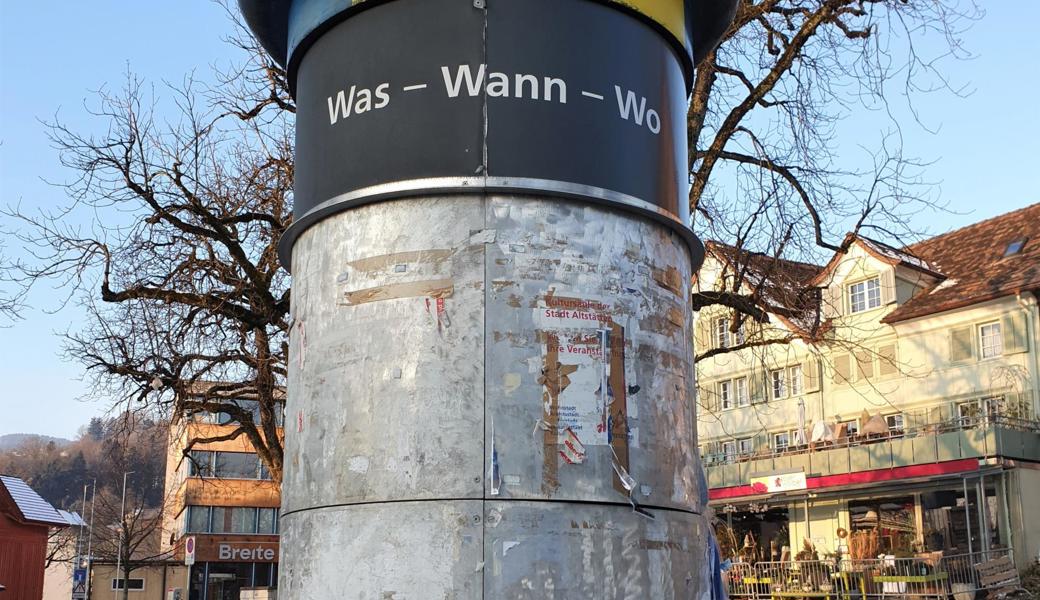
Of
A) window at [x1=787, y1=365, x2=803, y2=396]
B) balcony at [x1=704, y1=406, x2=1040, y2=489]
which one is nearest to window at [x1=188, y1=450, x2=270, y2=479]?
balcony at [x1=704, y1=406, x2=1040, y2=489]

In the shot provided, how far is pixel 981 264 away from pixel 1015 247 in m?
1.23

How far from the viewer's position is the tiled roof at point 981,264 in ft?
114

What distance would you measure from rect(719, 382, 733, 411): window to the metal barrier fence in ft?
45.8

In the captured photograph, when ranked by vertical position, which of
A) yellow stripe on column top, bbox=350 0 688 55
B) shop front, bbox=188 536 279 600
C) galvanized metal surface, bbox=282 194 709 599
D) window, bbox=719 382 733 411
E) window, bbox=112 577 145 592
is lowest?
window, bbox=112 577 145 592

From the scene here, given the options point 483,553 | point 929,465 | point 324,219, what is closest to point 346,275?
point 324,219

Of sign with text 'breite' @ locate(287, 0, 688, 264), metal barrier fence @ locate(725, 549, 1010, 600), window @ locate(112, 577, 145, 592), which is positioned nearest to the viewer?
sign with text 'breite' @ locate(287, 0, 688, 264)

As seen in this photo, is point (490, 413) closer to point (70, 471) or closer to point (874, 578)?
point (874, 578)

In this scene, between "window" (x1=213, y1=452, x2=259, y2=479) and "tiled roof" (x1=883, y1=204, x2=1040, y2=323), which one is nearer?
"tiled roof" (x1=883, y1=204, x2=1040, y2=323)

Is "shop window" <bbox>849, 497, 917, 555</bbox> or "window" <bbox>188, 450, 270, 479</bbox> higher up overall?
"window" <bbox>188, 450, 270, 479</bbox>

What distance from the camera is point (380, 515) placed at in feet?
17.6

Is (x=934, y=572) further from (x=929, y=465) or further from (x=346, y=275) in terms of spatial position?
(x=346, y=275)

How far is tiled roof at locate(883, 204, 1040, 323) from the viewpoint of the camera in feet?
114

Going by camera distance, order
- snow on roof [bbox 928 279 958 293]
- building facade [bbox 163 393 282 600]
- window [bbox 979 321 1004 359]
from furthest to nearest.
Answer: building facade [bbox 163 393 282 600] < snow on roof [bbox 928 279 958 293] < window [bbox 979 321 1004 359]

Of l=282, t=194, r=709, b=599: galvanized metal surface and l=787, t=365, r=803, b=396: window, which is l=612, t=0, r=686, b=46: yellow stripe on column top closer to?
l=282, t=194, r=709, b=599: galvanized metal surface
